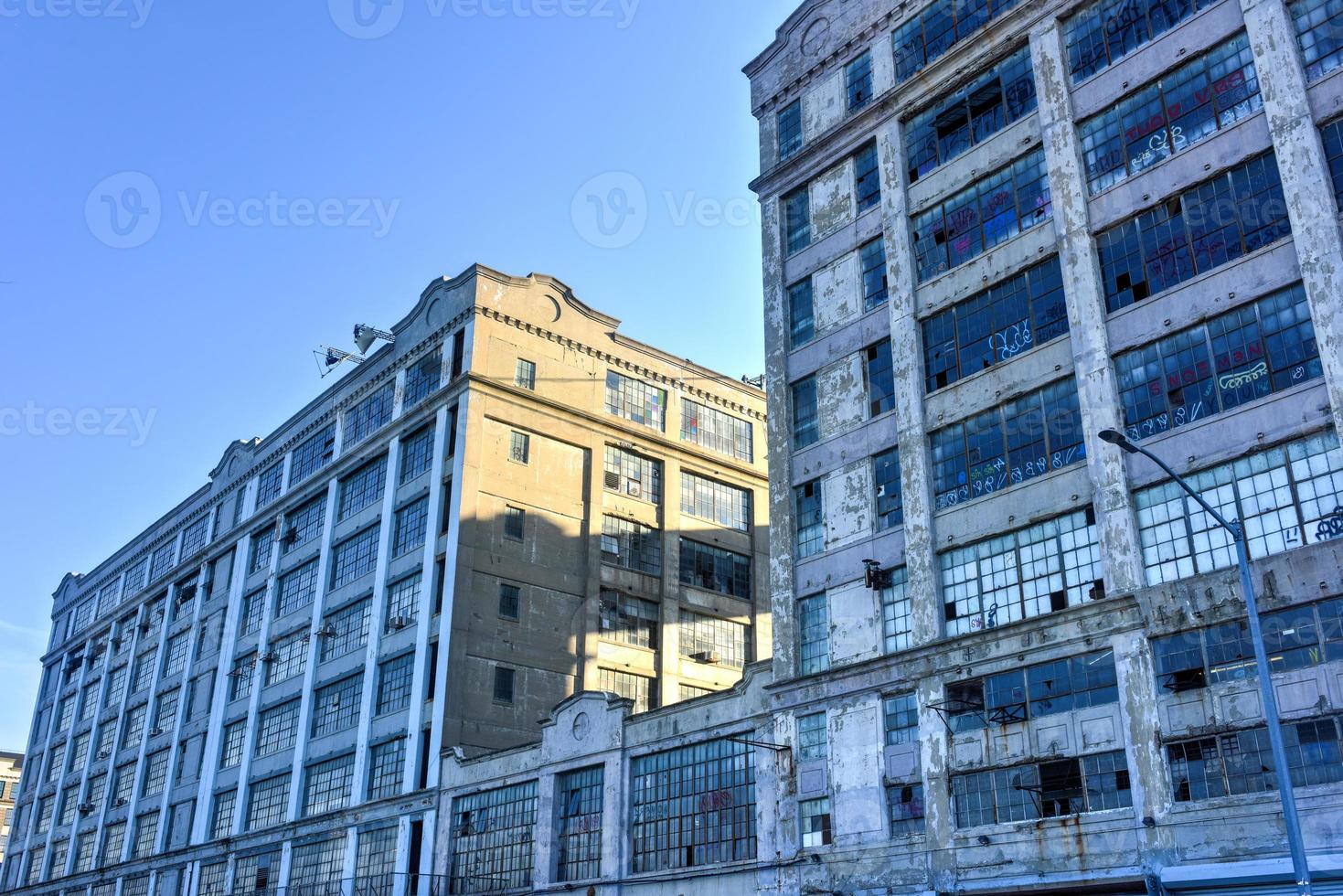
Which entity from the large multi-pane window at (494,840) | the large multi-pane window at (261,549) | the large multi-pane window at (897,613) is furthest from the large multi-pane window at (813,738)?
the large multi-pane window at (261,549)

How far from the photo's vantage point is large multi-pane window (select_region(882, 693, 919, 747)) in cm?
3089

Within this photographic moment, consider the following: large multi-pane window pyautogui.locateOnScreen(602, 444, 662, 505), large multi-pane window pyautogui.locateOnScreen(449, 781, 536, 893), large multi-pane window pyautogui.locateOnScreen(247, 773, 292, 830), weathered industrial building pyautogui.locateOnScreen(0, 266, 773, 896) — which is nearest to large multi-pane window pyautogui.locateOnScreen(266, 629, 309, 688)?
weathered industrial building pyautogui.locateOnScreen(0, 266, 773, 896)

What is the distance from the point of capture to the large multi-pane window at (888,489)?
33781 millimetres

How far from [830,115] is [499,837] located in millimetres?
25952

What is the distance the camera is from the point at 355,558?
57688 millimetres

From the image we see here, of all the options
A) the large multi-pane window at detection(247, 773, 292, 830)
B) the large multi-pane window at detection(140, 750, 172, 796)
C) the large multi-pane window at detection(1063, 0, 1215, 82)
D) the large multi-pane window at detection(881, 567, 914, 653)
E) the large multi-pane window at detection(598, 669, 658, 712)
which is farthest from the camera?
the large multi-pane window at detection(140, 750, 172, 796)

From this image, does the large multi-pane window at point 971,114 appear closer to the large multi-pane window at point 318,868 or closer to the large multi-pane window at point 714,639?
the large multi-pane window at point 714,639

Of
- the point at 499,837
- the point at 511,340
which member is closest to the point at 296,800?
the point at 499,837

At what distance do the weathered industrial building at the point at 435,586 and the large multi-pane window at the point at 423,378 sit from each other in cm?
12

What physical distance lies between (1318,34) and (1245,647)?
13.4 metres

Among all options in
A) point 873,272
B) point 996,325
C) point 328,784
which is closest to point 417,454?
point 328,784

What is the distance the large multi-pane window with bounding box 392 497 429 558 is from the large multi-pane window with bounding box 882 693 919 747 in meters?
25.9

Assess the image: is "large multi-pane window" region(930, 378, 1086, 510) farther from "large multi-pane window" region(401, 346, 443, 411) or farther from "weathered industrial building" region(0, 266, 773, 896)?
"large multi-pane window" region(401, 346, 443, 411)

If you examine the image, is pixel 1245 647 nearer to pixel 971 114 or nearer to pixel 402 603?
pixel 971 114
